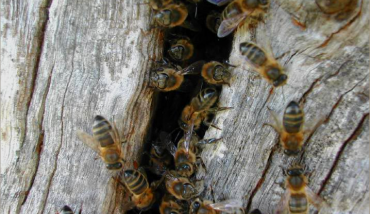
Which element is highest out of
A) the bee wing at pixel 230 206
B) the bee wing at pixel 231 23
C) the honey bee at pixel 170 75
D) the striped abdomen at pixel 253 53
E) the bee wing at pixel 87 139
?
the bee wing at pixel 231 23

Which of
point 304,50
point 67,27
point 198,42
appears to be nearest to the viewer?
point 304,50

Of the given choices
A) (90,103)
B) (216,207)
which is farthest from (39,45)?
(216,207)

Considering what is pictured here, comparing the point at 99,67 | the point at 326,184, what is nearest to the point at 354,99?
the point at 326,184

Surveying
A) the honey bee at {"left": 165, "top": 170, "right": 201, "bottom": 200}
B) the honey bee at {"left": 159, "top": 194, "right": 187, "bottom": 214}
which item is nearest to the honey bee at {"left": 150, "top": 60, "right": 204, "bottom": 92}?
the honey bee at {"left": 165, "top": 170, "right": 201, "bottom": 200}

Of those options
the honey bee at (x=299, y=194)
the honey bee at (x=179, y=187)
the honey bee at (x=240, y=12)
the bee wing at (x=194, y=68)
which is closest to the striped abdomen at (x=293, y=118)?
the honey bee at (x=299, y=194)

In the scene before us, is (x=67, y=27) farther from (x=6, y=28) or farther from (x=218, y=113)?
(x=218, y=113)

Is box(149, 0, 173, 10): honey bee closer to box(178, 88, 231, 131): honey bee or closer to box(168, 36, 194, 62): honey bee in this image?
box(168, 36, 194, 62): honey bee

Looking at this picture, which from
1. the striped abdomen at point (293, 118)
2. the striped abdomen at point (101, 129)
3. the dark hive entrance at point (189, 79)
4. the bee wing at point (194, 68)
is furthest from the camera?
the dark hive entrance at point (189, 79)

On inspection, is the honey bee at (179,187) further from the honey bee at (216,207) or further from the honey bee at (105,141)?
the honey bee at (105,141)
